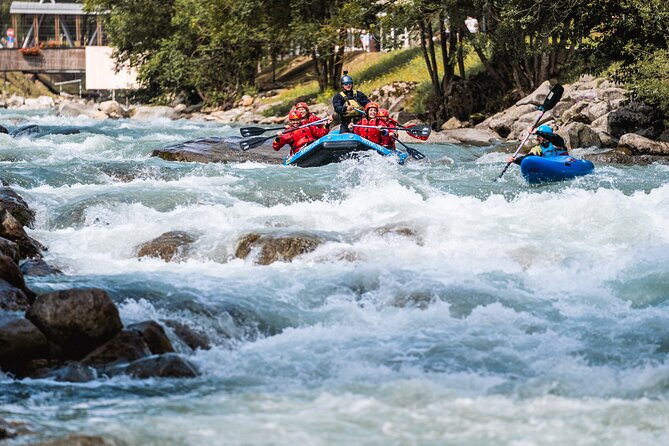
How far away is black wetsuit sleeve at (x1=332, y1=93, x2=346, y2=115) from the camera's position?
1455 centimetres

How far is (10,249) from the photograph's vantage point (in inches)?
331

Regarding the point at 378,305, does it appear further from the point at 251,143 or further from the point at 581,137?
the point at 581,137

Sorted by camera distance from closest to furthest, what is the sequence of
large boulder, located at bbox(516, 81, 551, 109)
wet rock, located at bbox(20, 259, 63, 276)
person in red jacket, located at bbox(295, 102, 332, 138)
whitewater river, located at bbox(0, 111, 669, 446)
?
1. whitewater river, located at bbox(0, 111, 669, 446)
2. wet rock, located at bbox(20, 259, 63, 276)
3. person in red jacket, located at bbox(295, 102, 332, 138)
4. large boulder, located at bbox(516, 81, 551, 109)

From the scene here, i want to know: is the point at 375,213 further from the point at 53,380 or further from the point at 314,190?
the point at 53,380

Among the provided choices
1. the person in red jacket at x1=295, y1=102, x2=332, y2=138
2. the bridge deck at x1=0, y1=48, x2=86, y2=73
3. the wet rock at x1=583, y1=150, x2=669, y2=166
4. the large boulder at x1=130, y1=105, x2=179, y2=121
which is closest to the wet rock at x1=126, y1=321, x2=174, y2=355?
the person in red jacket at x1=295, y1=102, x2=332, y2=138

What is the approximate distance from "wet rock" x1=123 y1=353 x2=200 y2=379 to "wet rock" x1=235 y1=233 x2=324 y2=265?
106 inches

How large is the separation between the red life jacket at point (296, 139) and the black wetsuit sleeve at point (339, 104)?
2.52 feet

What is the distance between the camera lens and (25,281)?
7.79m

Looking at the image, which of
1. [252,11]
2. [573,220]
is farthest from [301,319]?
[252,11]

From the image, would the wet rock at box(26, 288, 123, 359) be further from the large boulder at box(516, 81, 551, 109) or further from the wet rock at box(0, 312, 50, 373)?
the large boulder at box(516, 81, 551, 109)

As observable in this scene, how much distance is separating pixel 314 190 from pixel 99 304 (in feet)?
20.0

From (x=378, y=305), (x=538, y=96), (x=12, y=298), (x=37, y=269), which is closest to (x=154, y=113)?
(x=538, y=96)

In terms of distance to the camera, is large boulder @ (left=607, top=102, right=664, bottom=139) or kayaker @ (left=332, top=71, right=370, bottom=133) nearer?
kayaker @ (left=332, top=71, right=370, bottom=133)

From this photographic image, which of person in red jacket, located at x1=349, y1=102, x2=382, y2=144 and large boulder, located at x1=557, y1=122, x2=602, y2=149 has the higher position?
person in red jacket, located at x1=349, y1=102, x2=382, y2=144
